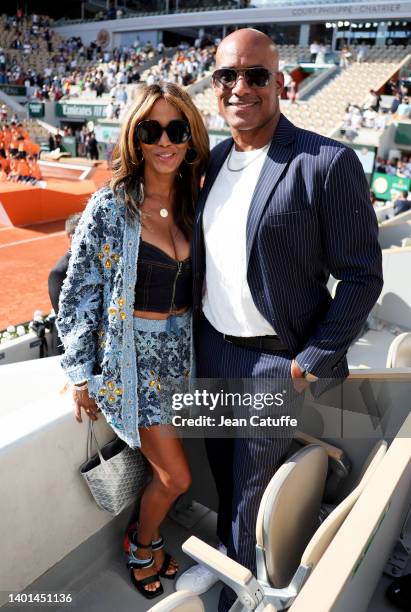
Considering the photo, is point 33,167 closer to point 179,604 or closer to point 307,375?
point 307,375

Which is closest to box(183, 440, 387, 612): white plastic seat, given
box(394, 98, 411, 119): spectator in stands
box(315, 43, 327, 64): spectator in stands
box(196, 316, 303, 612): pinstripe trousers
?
box(196, 316, 303, 612): pinstripe trousers

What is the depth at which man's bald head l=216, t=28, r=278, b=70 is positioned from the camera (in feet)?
5.50

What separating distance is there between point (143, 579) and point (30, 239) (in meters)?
9.31

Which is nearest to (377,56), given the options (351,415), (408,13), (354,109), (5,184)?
(408,13)

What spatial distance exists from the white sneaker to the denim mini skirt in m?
0.67

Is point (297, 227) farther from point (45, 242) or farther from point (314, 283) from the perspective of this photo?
point (45, 242)

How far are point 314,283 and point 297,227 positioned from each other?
0.22 m

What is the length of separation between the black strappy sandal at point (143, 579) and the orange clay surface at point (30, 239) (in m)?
5.07

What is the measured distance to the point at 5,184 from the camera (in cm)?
1165

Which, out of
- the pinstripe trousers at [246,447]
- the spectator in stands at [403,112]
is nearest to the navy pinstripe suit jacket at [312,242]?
the pinstripe trousers at [246,447]

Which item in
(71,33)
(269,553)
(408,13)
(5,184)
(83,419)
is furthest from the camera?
(71,33)

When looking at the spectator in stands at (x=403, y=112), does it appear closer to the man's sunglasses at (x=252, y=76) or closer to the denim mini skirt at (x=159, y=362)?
the man's sunglasses at (x=252, y=76)

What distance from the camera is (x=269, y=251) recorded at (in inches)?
64.7

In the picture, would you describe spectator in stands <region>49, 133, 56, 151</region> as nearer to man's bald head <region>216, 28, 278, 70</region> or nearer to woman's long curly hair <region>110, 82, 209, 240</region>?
woman's long curly hair <region>110, 82, 209, 240</region>
